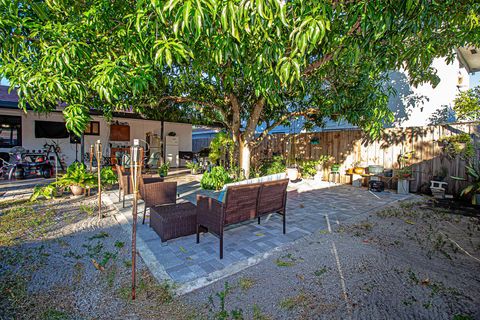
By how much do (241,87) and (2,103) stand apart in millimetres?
9322

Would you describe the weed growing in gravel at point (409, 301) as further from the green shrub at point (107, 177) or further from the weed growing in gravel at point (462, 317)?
the green shrub at point (107, 177)

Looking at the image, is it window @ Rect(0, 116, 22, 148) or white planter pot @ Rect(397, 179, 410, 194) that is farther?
window @ Rect(0, 116, 22, 148)

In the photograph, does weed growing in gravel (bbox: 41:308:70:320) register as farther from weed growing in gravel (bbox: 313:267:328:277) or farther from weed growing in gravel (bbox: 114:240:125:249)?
weed growing in gravel (bbox: 313:267:328:277)

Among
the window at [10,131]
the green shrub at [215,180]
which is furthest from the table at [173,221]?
the window at [10,131]

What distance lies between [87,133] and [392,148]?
541 inches

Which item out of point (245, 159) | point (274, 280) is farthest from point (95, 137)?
point (274, 280)

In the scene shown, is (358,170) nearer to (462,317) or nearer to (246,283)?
(462,317)

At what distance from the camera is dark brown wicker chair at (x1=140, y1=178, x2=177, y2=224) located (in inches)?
168

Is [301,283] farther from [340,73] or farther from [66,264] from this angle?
[340,73]

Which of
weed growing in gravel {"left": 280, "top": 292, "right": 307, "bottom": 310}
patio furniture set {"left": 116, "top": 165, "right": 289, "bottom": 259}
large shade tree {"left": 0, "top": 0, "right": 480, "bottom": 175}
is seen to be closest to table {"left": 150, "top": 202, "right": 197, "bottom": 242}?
patio furniture set {"left": 116, "top": 165, "right": 289, "bottom": 259}

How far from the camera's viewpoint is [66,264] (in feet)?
9.52

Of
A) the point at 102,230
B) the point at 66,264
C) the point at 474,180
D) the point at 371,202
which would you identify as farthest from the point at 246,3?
the point at 474,180

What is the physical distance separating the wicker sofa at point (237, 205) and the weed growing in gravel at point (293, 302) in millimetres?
1044

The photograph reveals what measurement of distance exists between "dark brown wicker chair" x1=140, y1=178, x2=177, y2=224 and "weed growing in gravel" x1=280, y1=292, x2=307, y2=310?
9.50ft
